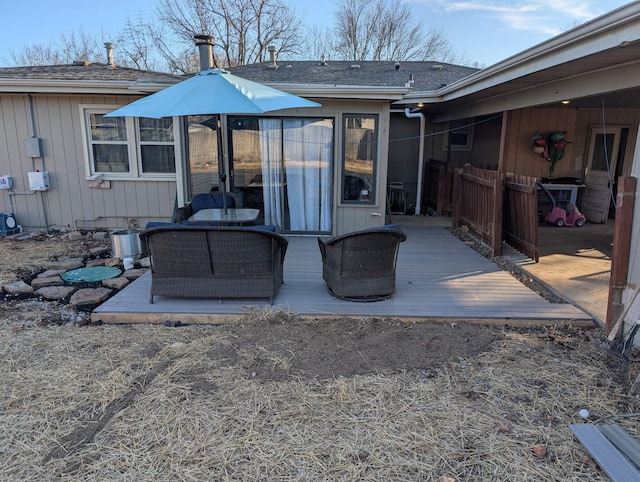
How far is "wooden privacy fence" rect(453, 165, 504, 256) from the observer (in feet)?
19.4

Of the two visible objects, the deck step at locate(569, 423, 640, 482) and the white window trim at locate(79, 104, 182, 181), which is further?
the white window trim at locate(79, 104, 182, 181)

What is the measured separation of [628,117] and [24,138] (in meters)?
11.7

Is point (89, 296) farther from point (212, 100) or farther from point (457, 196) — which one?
point (457, 196)

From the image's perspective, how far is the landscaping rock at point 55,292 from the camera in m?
4.42

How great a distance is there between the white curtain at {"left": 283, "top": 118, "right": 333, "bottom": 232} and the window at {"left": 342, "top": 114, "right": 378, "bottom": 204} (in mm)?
249

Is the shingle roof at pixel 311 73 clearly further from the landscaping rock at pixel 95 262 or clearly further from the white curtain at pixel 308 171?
the landscaping rock at pixel 95 262

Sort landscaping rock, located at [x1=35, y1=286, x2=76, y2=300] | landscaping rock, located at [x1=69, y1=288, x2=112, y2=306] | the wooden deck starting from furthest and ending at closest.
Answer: landscaping rock, located at [x1=35, y1=286, x2=76, y2=300], landscaping rock, located at [x1=69, y1=288, x2=112, y2=306], the wooden deck

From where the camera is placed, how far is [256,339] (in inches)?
135

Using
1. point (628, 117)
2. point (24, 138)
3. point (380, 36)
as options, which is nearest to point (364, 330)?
point (24, 138)

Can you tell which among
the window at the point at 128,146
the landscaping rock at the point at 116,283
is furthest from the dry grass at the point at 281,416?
the window at the point at 128,146

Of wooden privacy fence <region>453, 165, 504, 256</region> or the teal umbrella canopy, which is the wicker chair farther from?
wooden privacy fence <region>453, 165, 504, 256</region>

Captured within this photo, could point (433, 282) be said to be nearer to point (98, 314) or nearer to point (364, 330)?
point (364, 330)

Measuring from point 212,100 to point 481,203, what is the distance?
449cm

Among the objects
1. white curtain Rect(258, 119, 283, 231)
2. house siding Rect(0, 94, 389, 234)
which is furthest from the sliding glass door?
house siding Rect(0, 94, 389, 234)
